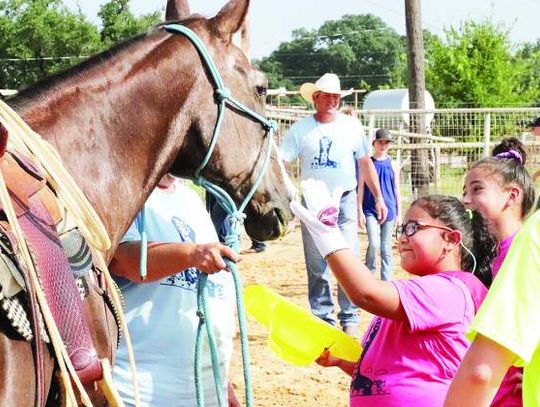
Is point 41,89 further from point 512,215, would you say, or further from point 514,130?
point 514,130

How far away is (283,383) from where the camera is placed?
586cm

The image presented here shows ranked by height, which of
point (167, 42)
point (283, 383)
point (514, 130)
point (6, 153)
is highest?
point (167, 42)

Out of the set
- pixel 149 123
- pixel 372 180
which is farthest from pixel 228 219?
pixel 372 180

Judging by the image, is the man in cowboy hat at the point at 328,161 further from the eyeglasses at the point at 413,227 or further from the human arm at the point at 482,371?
the human arm at the point at 482,371

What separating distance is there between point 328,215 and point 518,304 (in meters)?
1.04

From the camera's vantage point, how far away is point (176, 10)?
2906 millimetres

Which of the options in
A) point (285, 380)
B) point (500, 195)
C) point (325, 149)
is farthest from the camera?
point (325, 149)

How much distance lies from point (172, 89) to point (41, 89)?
15.8 inches

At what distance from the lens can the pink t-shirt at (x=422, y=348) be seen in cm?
263

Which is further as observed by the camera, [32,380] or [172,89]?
[172,89]

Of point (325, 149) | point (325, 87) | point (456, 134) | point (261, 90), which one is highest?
point (261, 90)

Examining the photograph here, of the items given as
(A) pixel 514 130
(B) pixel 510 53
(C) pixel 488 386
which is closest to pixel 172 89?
(C) pixel 488 386

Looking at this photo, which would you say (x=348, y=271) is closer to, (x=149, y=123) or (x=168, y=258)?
(x=168, y=258)

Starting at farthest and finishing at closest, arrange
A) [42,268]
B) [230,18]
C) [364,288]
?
[230,18] → [364,288] → [42,268]
